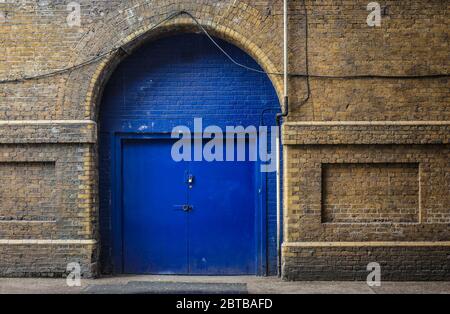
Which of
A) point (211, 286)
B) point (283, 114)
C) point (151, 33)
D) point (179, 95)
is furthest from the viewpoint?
point (179, 95)

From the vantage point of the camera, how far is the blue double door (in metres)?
9.59

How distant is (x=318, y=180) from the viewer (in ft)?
29.6

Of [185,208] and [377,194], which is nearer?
[377,194]

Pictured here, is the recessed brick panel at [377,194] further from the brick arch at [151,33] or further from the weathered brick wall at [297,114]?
the brick arch at [151,33]

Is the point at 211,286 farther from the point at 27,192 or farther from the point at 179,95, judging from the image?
the point at 27,192

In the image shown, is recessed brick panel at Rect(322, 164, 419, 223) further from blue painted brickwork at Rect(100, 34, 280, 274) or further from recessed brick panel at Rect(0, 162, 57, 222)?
recessed brick panel at Rect(0, 162, 57, 222)

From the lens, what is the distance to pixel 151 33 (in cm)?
927

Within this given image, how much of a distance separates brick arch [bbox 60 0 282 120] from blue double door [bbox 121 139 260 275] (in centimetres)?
144

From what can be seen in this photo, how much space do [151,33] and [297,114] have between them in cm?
273

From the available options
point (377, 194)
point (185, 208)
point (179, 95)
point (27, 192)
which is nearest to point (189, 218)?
point (185, 208)

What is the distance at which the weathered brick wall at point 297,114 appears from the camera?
8.97 meters

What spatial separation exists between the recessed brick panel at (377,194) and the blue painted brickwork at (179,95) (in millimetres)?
1178

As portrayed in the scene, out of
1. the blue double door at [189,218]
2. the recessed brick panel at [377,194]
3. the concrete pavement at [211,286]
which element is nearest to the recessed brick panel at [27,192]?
the concrete pavement at [211,286]

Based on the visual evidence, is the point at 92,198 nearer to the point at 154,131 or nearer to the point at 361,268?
the point at 154,131
